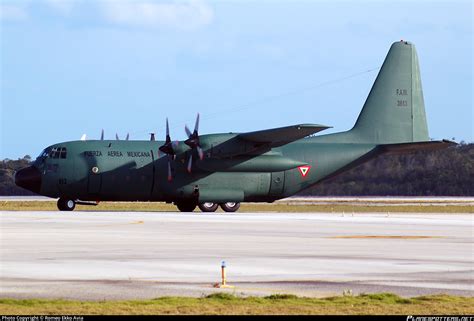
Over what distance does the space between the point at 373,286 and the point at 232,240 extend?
13.4 meters

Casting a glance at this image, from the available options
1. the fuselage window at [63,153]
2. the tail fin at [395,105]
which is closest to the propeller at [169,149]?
the fuselage window at [63,153]

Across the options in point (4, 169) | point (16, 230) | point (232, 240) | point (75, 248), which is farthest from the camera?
point (4, 169)

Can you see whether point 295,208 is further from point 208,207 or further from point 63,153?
point 63,153

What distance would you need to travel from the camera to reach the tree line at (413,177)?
85.5 meters

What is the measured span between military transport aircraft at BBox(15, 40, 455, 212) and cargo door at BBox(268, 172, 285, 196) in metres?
0.06

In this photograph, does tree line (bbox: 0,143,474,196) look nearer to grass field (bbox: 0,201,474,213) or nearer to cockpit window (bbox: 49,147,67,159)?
grass field (bbox: 0,201,474,213)

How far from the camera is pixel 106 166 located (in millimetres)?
57094

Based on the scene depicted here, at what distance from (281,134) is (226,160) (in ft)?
13.7

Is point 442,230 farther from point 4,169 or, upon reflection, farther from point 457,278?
point 4,169

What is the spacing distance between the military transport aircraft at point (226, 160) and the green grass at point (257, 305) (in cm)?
3827

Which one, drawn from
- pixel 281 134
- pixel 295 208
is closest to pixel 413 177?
pixel 295 208

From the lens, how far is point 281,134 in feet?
186

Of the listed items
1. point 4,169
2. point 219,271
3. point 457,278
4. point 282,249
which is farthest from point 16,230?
point 4,169

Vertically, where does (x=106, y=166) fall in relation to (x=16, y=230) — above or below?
above
